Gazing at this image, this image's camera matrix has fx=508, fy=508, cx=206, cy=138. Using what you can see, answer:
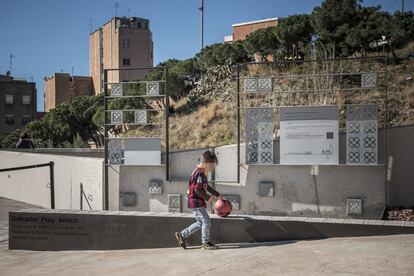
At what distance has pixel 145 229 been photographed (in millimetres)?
8289

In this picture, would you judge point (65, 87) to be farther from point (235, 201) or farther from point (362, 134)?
point (362, 134)

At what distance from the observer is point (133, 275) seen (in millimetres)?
6441

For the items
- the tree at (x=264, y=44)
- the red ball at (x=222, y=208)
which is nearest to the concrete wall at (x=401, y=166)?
the red ball at (x=222, y=208)

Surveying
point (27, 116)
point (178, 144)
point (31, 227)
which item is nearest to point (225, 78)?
point (178, 144)

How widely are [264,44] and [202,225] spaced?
2354 centimetres

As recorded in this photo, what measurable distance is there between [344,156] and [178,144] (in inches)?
430

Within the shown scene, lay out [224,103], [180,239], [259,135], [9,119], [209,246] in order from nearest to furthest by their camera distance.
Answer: [209,246]
[180,239]
[259,135]
[224,103]
[9,119]

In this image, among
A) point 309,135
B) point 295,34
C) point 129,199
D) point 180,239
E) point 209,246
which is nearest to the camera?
point 209,246

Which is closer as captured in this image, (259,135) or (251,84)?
(259,135)

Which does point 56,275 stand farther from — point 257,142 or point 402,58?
point 402,58

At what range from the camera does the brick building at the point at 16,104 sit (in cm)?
9669

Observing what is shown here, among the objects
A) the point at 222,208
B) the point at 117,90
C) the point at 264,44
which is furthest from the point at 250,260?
the point at 264,44

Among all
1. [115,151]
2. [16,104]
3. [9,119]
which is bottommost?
[115,151]

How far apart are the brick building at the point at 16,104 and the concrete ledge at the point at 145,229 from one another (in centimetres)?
9331
